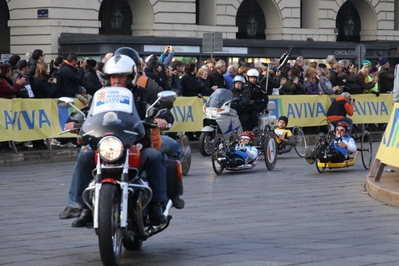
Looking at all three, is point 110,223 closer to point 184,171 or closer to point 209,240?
point 209,240

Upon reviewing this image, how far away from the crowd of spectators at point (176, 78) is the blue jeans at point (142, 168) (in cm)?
621

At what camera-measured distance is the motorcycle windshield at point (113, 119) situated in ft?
26.2

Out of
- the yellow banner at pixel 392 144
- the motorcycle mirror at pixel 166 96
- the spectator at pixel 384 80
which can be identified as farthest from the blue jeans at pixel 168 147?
the spectator at pixel 384 80

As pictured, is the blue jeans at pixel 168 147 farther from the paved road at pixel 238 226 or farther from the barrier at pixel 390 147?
the barrier at pixel 390 147

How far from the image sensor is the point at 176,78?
22.1 m

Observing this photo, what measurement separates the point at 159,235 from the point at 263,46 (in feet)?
101

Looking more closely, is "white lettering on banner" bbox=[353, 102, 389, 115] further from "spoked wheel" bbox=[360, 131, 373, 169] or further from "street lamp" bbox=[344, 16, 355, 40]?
"street lamp" bbox=[344, 16, 355, 40]

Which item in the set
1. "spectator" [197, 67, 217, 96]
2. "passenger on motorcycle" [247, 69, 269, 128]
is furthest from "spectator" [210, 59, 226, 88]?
"passenger on motorcycle" [247, 69, 269, 128]

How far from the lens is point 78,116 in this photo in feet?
28.8

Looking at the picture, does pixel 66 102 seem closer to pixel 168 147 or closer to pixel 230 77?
pixel 168 147

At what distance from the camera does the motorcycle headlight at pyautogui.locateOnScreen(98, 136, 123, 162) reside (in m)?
7.85

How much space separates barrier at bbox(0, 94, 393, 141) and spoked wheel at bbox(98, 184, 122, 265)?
10.6 meters

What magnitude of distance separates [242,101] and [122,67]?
1068cm

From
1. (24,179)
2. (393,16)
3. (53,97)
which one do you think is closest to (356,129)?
(53,97)
